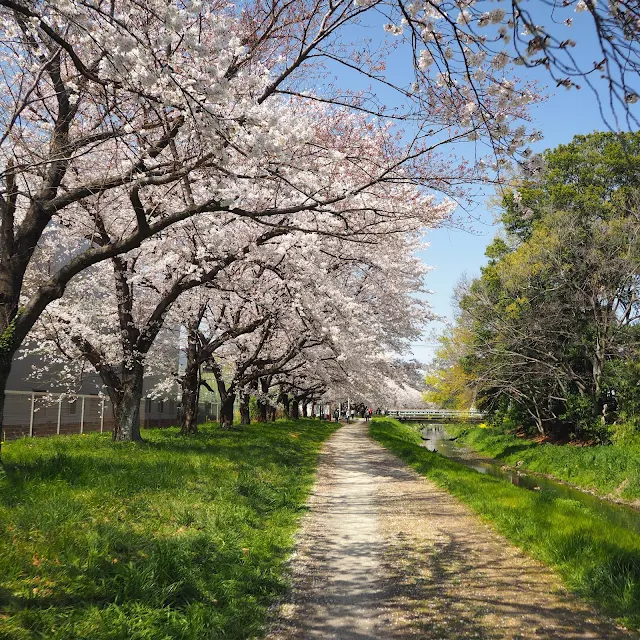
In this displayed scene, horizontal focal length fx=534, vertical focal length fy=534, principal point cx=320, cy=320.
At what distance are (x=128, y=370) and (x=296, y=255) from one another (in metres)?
5.15

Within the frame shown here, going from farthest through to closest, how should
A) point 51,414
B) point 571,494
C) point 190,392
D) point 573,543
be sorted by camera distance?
point 51,414, point 190,392, point 571,494, point 573,543

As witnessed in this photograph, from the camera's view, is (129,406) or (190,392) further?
(190,392)

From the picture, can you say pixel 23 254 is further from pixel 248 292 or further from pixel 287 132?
pixel 248 292

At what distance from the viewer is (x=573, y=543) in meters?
6.02

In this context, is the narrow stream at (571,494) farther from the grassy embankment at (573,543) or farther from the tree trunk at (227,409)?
the tree trunk at (227,409)

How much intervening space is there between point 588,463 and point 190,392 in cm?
1430

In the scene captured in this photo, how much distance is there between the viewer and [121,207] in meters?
13.1

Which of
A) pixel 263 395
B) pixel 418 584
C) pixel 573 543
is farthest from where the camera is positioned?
pixel 263 395

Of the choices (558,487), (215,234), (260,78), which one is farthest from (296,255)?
(558,487)

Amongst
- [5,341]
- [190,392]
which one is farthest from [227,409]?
[5,341]

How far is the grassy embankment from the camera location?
481 cm

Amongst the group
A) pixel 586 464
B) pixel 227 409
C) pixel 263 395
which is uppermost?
pixel 263 395

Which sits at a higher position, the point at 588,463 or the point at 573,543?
the point at 573,543

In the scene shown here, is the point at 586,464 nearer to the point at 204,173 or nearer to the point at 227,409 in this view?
the point at 227,409
